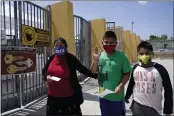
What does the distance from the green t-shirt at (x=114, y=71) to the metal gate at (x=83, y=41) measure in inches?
266

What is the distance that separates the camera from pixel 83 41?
1073 cm

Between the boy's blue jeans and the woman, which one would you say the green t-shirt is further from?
the woman

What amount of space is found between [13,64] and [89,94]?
3.03 m

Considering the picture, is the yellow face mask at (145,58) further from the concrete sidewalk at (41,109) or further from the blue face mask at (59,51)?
the concrete sidewalk at (41,109)

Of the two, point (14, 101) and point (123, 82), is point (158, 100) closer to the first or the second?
point (123, 82)

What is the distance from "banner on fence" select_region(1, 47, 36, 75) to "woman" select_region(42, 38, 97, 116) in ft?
5.41

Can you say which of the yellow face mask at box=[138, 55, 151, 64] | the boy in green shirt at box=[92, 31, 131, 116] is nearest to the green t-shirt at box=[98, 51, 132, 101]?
the boy in green shirt at box=[92, 31, 131, 116]

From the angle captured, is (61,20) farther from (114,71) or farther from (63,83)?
(114,71)

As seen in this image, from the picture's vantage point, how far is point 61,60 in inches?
128

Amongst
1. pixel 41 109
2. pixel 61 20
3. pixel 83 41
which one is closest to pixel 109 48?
pixel 41 109

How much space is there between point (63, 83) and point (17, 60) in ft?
6.67

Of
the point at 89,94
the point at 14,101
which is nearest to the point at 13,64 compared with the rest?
the point at 14,101

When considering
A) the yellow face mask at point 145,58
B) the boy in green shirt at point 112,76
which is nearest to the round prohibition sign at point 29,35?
the boy in green shirt at point 112,76

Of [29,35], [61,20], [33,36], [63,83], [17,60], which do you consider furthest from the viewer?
[61,20]
